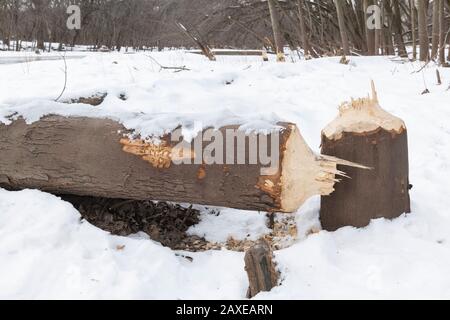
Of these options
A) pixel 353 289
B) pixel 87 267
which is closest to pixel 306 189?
pixel 353 289

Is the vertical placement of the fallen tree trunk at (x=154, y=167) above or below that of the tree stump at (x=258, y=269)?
above

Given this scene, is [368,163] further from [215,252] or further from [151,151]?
[151,151]

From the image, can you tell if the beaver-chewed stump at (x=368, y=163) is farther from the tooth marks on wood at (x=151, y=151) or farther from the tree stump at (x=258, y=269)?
the tooth marks on wood at (x=151, y=151)

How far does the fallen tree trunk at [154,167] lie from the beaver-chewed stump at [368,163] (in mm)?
125

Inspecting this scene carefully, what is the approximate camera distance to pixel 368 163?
93.0 inches

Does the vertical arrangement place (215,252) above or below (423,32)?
below

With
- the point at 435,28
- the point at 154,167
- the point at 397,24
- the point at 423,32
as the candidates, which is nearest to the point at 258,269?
the point at 154,167

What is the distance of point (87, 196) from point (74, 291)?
1.02 meters

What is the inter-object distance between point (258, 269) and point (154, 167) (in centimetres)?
82

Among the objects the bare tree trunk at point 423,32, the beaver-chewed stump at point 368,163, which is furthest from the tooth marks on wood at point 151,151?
the bare tree trunk at point 423,32

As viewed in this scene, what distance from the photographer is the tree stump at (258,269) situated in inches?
75.8

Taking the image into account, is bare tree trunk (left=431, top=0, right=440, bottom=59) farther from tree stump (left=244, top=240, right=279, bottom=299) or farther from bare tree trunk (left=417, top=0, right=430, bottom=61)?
tree stump (left=244, top=240, right=279, bottom=299)

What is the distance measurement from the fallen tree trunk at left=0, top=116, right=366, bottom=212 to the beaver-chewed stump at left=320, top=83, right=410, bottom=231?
125 millimetres

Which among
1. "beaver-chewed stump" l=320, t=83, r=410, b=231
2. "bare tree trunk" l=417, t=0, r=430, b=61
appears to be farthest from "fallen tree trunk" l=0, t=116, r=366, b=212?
"bare tree trunk" l=417, t=0, r=430, b=61
